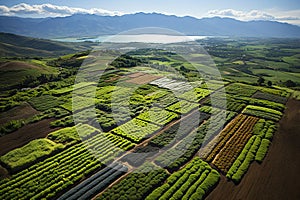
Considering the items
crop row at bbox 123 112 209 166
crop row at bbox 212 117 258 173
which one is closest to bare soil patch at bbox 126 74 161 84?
crop row at bbox 123 112 209 166

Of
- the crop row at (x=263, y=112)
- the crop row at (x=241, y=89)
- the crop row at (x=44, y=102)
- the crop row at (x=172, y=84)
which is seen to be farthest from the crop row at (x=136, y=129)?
the crop row at (x=241, y=89)

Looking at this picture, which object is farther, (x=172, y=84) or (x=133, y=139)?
(x=172, y=84)

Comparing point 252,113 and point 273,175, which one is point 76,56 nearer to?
point 252,113

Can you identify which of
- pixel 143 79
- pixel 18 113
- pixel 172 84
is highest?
pixel 18 113

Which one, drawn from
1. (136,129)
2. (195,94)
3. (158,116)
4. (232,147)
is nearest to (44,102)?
(136,129)

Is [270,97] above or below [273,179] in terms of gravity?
below

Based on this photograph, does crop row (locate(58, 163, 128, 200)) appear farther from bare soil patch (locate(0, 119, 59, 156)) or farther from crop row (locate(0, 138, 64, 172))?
bare soil patch (locate(0, 119, 59, 156))

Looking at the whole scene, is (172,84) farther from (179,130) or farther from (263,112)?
(179,130)

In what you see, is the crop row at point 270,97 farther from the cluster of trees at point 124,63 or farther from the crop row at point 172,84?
the cluster of trees at point 124,63
